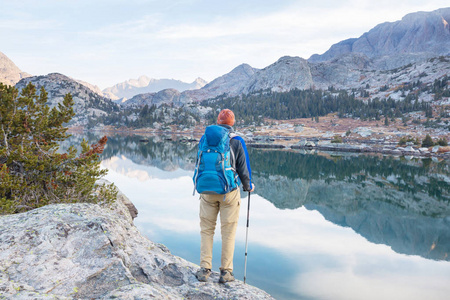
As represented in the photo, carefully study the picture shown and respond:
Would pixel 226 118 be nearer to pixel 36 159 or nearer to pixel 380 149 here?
pixel 36 159

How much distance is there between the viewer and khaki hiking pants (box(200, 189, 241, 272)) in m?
6.07

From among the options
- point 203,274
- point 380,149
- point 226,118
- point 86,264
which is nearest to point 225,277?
point 203,274

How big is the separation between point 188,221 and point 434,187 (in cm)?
2734

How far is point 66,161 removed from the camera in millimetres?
11344

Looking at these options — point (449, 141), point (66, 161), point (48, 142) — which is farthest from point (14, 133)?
point (449, 141)

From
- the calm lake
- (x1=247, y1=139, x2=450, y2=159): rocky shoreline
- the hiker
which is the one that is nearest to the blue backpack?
the hiker

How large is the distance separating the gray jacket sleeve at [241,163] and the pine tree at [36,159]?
7.08 m

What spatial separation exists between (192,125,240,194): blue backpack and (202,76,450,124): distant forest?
116 m

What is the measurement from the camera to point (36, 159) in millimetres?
10328

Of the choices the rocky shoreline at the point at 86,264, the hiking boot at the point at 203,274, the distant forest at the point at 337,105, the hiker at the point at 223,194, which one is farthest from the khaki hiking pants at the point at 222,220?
the distant forest at the point at 337,105

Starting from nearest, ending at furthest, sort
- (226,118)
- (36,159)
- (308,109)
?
1. (226,118)
2. (36,159)
3. (308,109)

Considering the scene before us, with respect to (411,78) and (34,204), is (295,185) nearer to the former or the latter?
(34,204)

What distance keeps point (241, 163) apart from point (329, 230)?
14.1 meters

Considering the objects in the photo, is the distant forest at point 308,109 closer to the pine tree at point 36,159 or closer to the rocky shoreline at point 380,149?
the rocky shoreline at point 380,149
